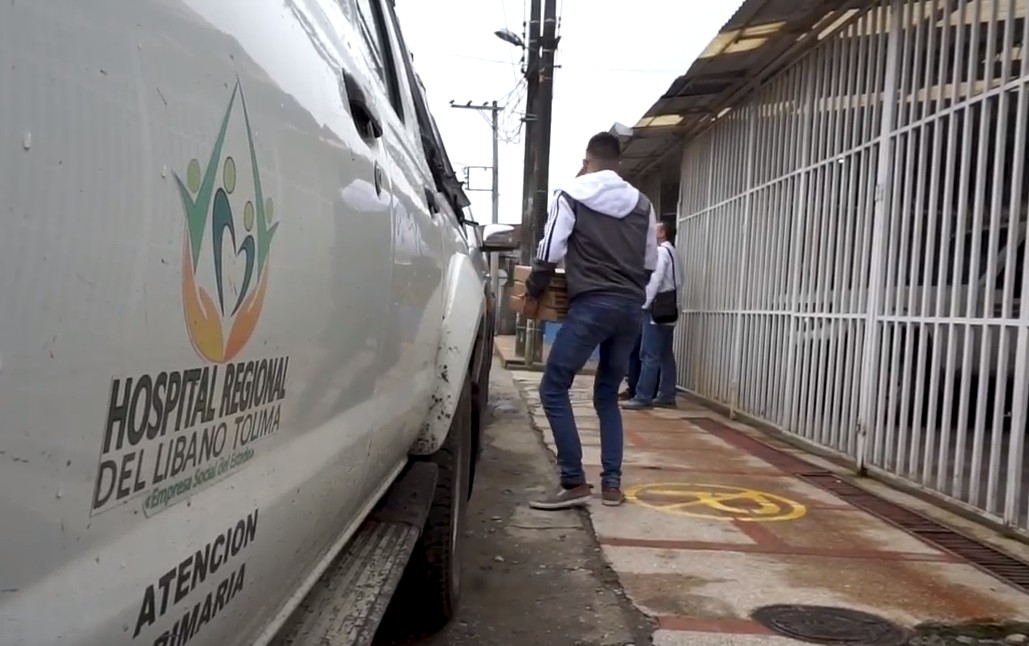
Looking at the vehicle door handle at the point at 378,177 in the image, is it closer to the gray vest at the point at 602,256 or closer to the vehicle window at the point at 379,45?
the vehicle window at the point at 379,45

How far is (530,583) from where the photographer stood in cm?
385

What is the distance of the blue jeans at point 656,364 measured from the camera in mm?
9320

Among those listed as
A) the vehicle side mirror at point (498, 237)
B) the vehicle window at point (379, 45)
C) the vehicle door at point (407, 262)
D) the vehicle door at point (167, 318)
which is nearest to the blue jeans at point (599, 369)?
the vehicle side mirror at point (498, 237)

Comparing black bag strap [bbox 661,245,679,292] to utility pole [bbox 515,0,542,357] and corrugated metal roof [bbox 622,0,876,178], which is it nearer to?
corrugated metal roof [bbox 622,0,876,178]

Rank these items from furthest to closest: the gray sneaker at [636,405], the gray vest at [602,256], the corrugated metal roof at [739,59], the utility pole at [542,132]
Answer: the utility pole at [542,132] → the gray sneaker at [636,405] → the corrugated metal roof at [739,59] → the gray vest at [602,256]

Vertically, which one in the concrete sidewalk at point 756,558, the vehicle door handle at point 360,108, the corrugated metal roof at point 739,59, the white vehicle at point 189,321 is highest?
the corrugated metal roof at point 739,59

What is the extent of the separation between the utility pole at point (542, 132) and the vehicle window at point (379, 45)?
1104 cm

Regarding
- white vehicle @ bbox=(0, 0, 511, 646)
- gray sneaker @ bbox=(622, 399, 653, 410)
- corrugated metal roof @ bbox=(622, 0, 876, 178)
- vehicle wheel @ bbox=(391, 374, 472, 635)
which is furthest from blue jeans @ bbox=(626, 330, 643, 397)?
white vehicle @ bbox=(0, 0, 511, 646)

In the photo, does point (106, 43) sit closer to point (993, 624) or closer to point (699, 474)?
point (993, 624)

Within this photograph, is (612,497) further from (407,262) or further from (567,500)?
(407,262)

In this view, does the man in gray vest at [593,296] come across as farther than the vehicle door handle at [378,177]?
Yes

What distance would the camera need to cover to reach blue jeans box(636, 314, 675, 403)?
30.6 ft

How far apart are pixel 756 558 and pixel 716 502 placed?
110cm

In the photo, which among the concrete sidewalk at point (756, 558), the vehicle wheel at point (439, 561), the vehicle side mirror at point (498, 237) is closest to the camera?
the vehicle wheel at point (439, 561)
